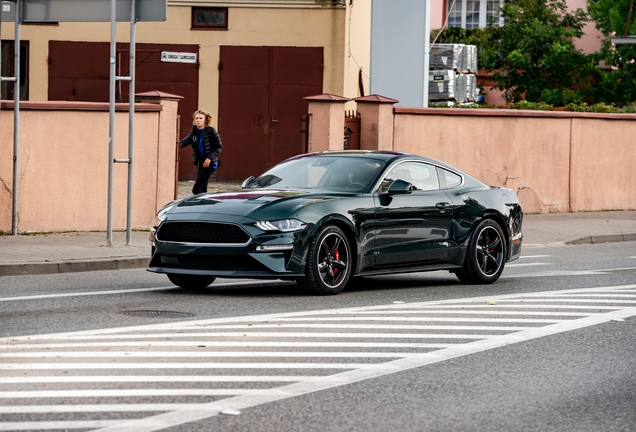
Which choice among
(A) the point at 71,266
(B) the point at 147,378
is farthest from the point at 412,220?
(B) the point at 147,378

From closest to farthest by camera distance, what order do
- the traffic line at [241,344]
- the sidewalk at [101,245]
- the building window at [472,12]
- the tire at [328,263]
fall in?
the traffic line at [241,344], the tire at [328,263], the sidewalk at [101,245], the building window at [472,12]

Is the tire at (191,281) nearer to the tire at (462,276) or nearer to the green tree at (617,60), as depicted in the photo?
the tire at (462,276)

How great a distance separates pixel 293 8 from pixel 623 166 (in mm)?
8132

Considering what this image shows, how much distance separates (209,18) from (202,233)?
1522cm

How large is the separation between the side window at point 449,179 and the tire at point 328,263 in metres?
1.96

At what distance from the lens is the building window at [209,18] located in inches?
1017

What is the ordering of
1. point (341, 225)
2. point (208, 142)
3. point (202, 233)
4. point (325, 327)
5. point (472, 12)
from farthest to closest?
1. point (472, 12)
2. point (208, 142)
3. point (341, 225)
4. point (202, 233)
5. point (325, 327)

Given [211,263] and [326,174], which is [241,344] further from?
[326,174]

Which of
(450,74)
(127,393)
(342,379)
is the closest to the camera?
(127,393)

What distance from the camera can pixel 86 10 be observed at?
16.0 metres

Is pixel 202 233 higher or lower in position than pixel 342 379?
higher

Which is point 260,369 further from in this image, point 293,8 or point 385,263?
point 293,8

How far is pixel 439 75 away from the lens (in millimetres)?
41469

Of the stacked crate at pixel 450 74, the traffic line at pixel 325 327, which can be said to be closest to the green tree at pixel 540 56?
the stacked crate at pixel 450 74
